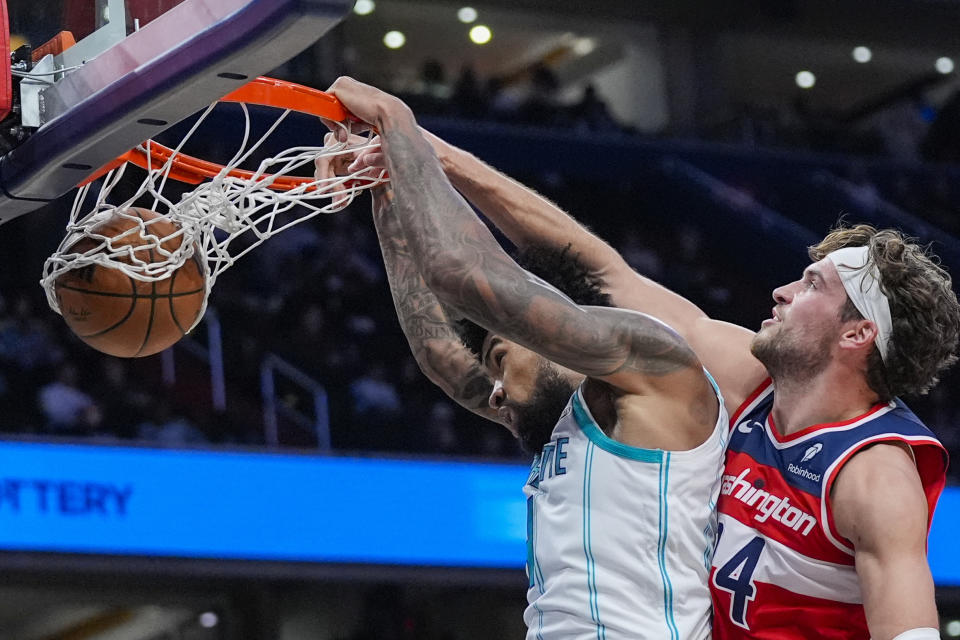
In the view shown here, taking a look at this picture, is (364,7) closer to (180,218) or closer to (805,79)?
(805,79)

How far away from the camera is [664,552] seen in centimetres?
266

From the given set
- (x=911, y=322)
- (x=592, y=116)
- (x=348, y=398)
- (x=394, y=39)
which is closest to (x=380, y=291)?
(x=348, y=398)

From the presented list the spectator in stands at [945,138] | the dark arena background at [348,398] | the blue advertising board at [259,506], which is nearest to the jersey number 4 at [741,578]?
the dark arena background at [348,398]

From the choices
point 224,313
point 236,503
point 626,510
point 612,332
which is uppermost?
point 612,332

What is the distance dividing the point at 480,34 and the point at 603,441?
13.4 m

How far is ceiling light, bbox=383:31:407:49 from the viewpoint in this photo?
1529 centimetres

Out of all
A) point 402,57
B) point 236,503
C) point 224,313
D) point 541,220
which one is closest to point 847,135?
point 402,57

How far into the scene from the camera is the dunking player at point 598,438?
2553 mm

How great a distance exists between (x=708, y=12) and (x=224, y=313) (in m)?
8.46

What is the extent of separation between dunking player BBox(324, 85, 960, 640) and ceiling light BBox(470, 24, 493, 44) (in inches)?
509

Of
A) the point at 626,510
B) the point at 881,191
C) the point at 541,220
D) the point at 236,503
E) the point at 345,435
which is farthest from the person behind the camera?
the point at 881,191

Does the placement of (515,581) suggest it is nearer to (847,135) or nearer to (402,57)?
(847,135)

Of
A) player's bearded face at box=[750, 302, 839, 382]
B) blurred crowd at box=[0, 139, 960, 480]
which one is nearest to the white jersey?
player's bearded face at box=[750, 302, 839, 382]

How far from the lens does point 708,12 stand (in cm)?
1528
